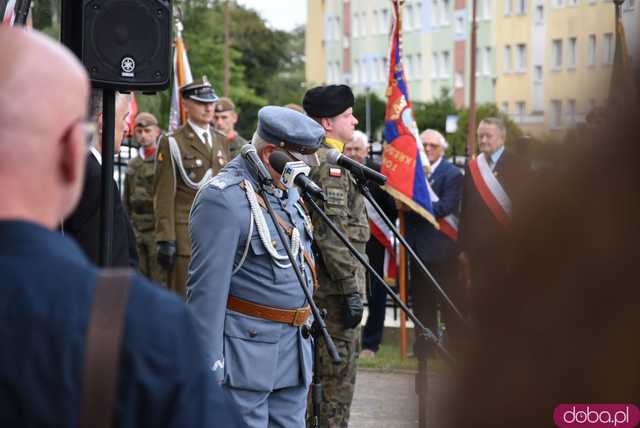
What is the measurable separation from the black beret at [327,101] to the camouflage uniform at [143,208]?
4.94m

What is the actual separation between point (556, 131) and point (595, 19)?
0.14 m

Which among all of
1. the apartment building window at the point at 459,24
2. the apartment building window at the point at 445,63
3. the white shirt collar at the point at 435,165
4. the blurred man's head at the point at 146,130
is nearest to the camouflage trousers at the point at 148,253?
the blurred man's head at the point at 146,130

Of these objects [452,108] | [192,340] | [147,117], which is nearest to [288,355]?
[192,340]

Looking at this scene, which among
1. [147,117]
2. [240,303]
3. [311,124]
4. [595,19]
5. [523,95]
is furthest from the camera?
[147,117]

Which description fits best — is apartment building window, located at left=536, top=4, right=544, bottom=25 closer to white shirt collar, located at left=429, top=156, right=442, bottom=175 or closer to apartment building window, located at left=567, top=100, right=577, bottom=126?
apartment building window, located at left=567, top=100, right=577, bottom=126

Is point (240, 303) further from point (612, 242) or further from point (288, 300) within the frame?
Result: point (612, 242)

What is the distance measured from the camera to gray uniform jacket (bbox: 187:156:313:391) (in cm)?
460

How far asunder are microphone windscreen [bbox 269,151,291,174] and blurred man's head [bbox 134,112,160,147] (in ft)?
25.1

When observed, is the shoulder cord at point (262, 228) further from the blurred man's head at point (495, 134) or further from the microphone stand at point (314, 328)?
the blurred man's head at point (495, 134)

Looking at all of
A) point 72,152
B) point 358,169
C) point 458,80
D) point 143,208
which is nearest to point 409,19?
point 458,80

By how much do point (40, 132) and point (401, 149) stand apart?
8850mm

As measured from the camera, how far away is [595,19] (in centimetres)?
143

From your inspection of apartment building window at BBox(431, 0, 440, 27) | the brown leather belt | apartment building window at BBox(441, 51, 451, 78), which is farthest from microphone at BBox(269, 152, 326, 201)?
apartment building window at BBox(441, 51, 451, 78)

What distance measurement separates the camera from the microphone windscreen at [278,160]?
4.81 m
